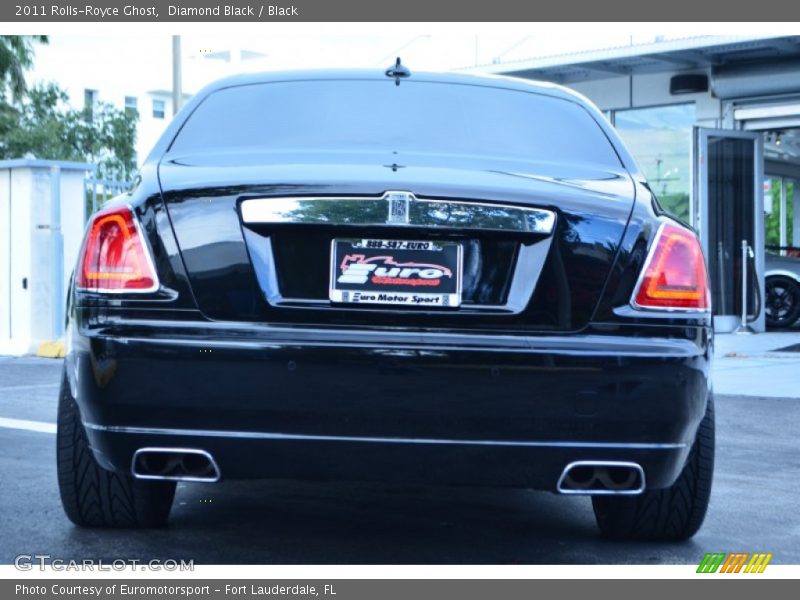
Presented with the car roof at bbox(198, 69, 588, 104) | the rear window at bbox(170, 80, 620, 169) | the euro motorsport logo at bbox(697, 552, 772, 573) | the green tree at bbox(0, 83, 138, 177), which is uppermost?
the green tree at bbox(0, 83, 138, 177)

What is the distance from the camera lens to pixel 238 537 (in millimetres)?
4438

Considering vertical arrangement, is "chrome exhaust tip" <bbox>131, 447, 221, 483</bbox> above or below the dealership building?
below

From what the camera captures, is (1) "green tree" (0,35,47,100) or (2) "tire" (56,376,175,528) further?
(1) "green tree" (0,35,47,100)

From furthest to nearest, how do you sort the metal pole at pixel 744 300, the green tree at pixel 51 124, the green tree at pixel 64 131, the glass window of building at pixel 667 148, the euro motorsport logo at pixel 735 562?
1. the green tree at pixel 64 131
2. the green tree at pixel 51 124
3. the glass window of building at pixel 667 148
4. the metal pole at pixel 744 300
5. the euro motorsport logo at pixel 735 562

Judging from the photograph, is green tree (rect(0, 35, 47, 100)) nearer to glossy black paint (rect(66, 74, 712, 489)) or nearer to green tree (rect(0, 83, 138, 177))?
green tree (rect(0, 83, 138, 177))

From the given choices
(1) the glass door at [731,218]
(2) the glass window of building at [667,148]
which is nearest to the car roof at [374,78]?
(1) the glass door at [731,218]

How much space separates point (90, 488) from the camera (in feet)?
14.3

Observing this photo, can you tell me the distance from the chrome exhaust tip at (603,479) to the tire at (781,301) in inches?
645

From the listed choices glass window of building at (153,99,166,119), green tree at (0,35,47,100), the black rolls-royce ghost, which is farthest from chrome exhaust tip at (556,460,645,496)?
glass window of building at (153,99,166,119)

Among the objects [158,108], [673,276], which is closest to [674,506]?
[673,276]

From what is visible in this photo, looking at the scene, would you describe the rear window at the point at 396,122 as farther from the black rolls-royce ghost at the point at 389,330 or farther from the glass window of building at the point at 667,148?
the glass window of building at the point at 667,148

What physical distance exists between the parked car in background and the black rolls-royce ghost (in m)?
16.2

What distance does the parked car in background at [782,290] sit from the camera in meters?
19.5

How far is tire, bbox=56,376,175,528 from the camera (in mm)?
4312
